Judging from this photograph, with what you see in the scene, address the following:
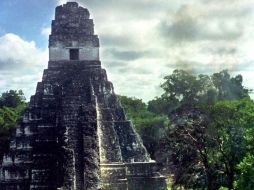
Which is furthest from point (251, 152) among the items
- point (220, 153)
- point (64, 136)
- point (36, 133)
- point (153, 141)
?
point (153, 141)

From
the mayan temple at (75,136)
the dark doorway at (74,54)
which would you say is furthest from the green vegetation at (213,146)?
the dark doorway at (74,54)

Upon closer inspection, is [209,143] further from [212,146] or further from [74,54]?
[74,54]

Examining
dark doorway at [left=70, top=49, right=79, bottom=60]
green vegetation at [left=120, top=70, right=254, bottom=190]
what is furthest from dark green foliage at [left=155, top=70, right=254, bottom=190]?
dark doorway at [left=70, top=49, right=79, bottom=60]

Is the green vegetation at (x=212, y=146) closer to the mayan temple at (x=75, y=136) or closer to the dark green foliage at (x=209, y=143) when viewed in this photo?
the dark green foliage at (x=209, y=143)

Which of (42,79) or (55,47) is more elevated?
(55,47)

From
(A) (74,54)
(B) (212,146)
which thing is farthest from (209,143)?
(A) (74,54)

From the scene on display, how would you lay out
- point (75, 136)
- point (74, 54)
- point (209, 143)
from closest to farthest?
1. point (209, 143)
2. point (75, 136)
3. point (74, 54)

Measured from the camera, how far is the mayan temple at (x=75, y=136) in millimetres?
15812

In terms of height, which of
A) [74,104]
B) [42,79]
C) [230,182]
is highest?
[42,79]

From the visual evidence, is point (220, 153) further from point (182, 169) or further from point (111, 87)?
point (111, 87)

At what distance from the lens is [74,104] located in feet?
57.4

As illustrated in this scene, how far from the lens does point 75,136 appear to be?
16.4 m

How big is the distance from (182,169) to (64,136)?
14.2 ft

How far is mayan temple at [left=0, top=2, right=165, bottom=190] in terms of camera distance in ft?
51.9
